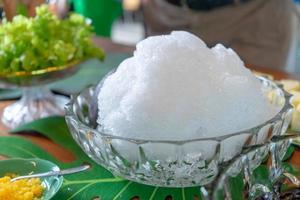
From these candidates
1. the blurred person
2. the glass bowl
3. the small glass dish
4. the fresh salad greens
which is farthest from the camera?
the blurred person

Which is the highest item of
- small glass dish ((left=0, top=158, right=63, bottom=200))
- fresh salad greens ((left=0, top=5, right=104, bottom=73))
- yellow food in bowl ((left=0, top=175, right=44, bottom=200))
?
fresh salad greens ((left=0, top=5, right=104, bottom=73))

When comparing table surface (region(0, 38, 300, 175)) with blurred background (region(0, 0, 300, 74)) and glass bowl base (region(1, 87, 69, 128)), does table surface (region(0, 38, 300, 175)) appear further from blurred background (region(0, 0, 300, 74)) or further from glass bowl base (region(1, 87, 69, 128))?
blurred background (region(0, 0, 300, 74))

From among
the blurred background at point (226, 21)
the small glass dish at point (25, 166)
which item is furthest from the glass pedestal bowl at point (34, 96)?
the blurred background at point (226, 21)

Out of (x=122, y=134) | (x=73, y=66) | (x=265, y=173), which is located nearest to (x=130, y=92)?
(x=122, y=134)

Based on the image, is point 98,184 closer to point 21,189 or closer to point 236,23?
point 21,189

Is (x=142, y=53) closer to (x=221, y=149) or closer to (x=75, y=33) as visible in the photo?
(x=221, y=149)

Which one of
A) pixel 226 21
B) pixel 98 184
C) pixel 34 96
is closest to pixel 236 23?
pixel 226 21

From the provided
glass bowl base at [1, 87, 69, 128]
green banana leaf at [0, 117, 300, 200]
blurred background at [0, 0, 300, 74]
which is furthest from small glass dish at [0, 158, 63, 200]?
blurred background at [0, 0, 300, 74]
